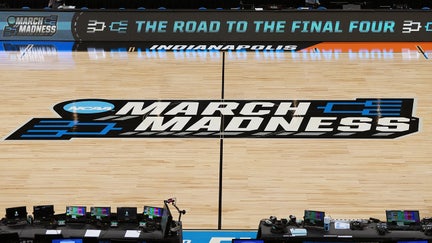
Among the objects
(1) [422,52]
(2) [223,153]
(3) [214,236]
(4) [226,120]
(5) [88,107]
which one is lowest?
(3) [214,236]

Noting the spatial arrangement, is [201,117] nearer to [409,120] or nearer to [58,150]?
[58,150]

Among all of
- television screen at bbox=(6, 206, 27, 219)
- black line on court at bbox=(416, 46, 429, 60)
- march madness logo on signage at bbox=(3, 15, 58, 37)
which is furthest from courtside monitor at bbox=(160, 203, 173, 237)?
march madness logo on signage at bbox=(3, 15, 58, 37)

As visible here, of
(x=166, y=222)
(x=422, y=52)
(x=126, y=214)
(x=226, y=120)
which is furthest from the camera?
(x=422, y=52)

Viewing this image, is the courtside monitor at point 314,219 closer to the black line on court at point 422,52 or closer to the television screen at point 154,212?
the television screen at point 154,212

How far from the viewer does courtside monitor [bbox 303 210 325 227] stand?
12312 millimetres

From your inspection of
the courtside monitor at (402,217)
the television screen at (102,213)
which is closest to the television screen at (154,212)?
the television screen at (102,213)

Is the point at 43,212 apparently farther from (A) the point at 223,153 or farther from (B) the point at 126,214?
(A) the point at 223,153

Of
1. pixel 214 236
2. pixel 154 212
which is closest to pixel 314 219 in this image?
pixel 214 236

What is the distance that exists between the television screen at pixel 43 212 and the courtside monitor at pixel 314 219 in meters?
4.19

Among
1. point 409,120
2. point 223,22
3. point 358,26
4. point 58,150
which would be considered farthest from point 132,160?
point 358,26

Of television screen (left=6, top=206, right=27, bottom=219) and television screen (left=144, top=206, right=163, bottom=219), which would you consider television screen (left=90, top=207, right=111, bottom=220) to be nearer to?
television screen (left=144, top=206, right=163, bottom=219)

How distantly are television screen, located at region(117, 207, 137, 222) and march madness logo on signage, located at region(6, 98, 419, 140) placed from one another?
530 cm

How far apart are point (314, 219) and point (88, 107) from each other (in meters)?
8.47

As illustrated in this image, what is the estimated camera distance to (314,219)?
1237 centimetres
